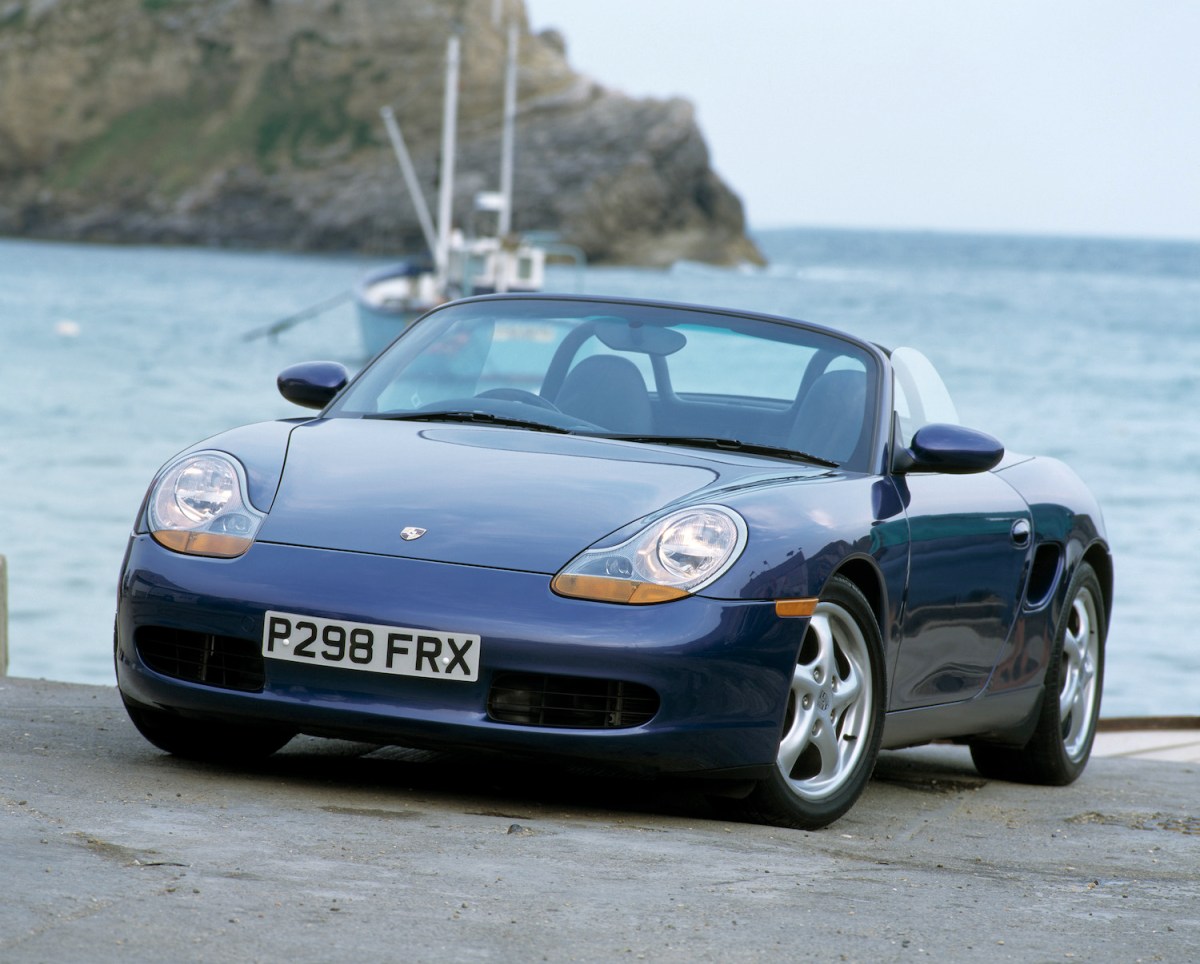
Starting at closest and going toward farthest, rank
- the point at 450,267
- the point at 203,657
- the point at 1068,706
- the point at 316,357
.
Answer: the point at 203,657
the point at 1068,706
the point at 450,267
the point at 316,357

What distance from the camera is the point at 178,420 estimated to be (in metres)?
29.5

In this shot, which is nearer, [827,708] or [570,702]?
[570,702]

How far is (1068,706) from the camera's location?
6.22m

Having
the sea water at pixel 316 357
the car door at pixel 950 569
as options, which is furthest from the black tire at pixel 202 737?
the sea water at pixel 316 357

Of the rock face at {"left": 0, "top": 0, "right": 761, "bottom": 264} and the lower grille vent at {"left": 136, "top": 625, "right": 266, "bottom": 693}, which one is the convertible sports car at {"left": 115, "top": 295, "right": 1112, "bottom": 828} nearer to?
the lower grille vent at {"left": 136, "top": 625, "right": 266, "bottom": 693}

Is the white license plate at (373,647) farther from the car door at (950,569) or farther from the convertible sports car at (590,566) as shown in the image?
the car door at (950,569)

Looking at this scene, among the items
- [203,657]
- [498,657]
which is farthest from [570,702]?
[203,657]

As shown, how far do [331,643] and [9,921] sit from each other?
135 centimetres

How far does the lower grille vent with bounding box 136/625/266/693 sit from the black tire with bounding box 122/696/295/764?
0.72ft

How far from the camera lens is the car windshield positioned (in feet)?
16.5

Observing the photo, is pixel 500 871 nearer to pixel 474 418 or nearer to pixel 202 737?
pixel 202 737

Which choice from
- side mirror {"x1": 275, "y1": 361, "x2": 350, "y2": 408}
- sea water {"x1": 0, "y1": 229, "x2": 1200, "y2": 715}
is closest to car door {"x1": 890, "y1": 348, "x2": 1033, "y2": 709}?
side mirror {"x1": 275, "y1": 361, "x2": 350, "y2": 408}

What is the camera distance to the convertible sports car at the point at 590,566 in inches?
162

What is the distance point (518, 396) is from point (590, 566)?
3.54 ft
